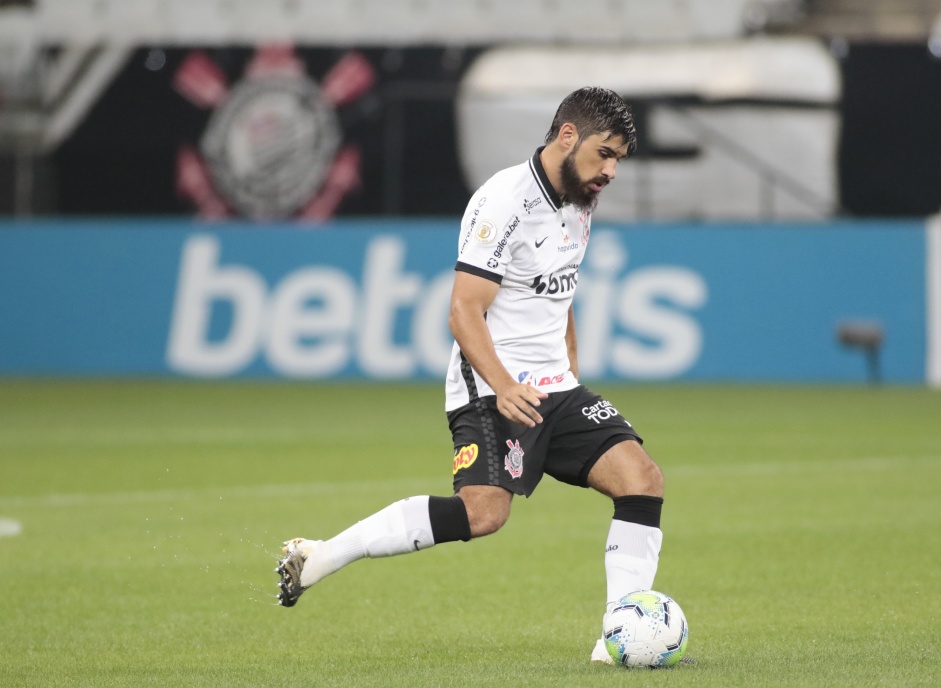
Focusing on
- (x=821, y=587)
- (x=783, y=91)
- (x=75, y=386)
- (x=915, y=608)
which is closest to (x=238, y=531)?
(x=821, y=587)

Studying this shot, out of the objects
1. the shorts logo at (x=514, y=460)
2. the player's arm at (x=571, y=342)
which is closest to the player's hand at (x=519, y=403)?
the shorts logo at (x=514, y=460)

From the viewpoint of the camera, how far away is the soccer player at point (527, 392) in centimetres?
543

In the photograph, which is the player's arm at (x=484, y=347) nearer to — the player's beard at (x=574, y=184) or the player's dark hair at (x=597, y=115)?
the player's beard at (x=574, y=184)

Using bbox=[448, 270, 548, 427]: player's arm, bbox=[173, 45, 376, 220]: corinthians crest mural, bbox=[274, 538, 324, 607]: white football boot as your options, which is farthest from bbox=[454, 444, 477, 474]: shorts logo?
bbox=[173, 45, 376, 220]: corinthians crest mural

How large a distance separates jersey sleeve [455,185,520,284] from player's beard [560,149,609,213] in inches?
8.2

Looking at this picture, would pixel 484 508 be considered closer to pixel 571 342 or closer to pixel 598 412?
pixel 598 412

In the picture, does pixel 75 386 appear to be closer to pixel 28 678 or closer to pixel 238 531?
pixel 238 531

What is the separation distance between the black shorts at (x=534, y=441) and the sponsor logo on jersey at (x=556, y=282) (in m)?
0.37

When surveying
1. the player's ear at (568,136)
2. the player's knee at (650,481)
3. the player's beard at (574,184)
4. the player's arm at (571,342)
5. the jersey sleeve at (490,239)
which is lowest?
the player's knee at (650,481)

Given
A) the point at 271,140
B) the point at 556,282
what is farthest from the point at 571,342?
the point at 271,140

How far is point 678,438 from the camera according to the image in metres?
13.6

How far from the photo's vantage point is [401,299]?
762 inches

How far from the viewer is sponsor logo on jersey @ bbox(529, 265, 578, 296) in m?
5.65
